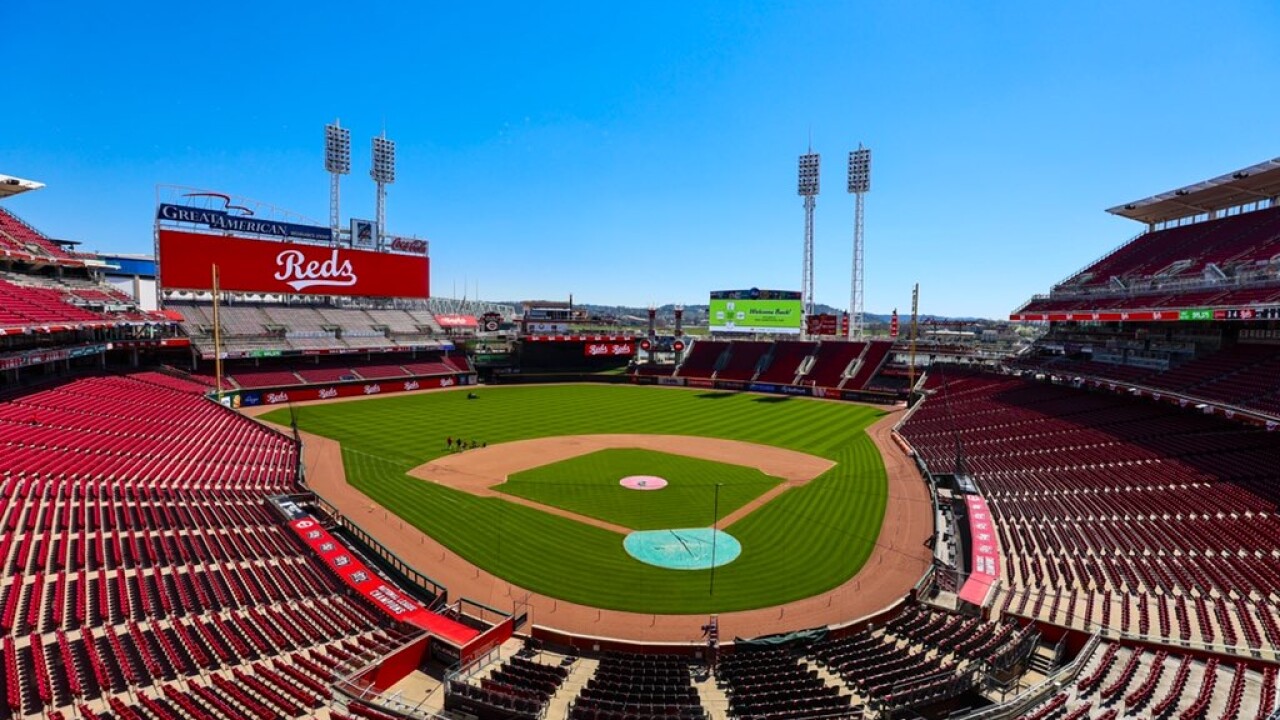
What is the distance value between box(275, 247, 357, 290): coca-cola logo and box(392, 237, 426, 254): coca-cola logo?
631 centimetres

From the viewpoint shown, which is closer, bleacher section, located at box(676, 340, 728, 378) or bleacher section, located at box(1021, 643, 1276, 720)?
bleacher section, located at box(1021, 643, 1276, 720)

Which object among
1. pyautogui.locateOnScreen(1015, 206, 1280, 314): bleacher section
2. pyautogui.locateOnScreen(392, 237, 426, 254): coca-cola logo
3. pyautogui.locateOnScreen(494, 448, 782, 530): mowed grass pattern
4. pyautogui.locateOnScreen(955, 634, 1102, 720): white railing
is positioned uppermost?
pyautogui.locateOnScreen(392, 237, 426, 254): coca-cola logo

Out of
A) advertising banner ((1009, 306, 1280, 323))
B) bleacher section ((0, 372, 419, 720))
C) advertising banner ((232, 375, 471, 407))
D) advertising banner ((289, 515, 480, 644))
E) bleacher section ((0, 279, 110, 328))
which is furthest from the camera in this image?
advertising banner ((232, 375, 471, 407))

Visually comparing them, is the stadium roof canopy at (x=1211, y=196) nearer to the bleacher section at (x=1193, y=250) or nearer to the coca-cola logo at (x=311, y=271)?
the bleacher section at (x=1193, y=250)

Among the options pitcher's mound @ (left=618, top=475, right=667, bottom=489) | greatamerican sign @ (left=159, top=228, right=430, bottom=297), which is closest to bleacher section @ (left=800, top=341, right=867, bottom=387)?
pitcher's mound @ (left=618, top=475, right=667, bottom=489)

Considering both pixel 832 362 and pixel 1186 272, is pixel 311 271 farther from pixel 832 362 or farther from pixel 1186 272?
pixel 1186 272

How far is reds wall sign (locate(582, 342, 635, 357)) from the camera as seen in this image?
8306 cm

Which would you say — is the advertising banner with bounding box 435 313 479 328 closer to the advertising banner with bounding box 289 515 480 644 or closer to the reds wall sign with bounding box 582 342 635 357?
the reds wall sign with bounding box 582 342 635 357

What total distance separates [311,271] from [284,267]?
2.93 m

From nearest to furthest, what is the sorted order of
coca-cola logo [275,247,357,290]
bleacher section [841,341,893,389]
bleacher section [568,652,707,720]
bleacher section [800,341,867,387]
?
bleacher section [568,652,707,720] < coca-cola logo [275,247,357,290] < bleacher section [841,341,893,389] < bleacher section [800,341,867,387]

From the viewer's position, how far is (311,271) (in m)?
68.9

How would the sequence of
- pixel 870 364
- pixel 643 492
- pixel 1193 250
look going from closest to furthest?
pixel 643 492 < pixel 1193 250 < pixel 870 364

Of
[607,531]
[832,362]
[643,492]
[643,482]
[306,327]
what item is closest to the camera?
[607,531]

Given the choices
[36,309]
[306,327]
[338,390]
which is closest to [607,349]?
[338,390]
